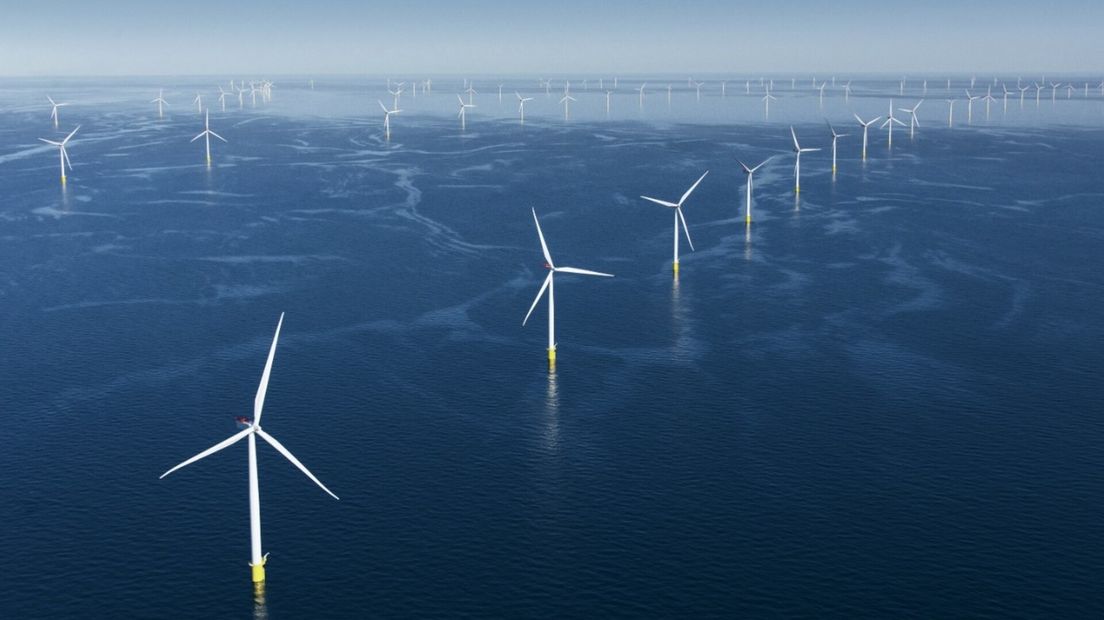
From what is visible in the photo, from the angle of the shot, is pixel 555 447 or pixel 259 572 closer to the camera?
pixel 259 572

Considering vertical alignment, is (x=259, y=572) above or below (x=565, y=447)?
below

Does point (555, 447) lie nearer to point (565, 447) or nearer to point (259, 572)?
point (565, 447)

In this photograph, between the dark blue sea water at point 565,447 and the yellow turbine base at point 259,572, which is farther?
the dark blue sea water at point 565,447

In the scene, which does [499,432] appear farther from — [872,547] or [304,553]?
[872,547]

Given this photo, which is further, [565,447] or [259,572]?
[565,447]

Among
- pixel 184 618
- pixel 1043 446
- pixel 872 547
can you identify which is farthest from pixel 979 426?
pixel 184 618

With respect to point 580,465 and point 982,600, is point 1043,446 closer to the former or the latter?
point 982,600

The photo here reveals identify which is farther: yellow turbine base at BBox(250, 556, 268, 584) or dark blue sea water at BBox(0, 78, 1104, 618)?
dark blue sea water at BBox(0, 78, 1104, 618)

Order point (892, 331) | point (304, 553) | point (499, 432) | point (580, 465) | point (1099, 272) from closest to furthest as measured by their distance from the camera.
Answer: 1. point (304, 553)
2. point (580, 465)
3. point (499, 432)
4. point (892, 331)
5. point (1099, 272)

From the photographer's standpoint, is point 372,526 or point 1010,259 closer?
point 372,526

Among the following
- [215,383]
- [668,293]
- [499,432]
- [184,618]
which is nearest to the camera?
[184,618]

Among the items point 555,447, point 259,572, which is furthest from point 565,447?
point 259,572
